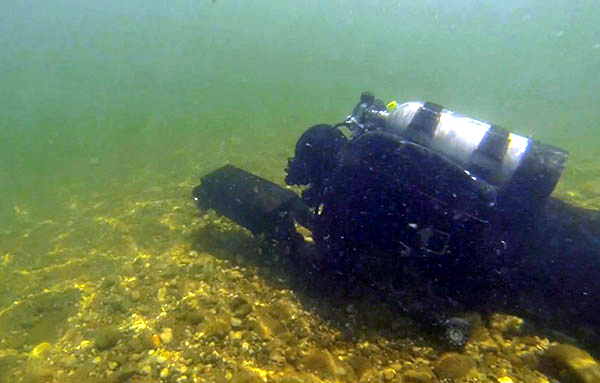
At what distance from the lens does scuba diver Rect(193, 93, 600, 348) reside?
5.47m

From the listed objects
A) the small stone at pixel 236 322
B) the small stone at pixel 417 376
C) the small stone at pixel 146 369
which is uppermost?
the small stone at pixel 417 376

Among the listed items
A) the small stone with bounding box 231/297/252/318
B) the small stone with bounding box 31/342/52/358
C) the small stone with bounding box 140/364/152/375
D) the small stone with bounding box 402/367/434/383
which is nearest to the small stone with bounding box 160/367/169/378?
the small stone with bounding box 140/364/152/375

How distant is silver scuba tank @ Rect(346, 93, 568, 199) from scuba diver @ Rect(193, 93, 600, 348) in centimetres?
1

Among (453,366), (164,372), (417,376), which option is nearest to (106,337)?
(164,372)

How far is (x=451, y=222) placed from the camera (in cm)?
541

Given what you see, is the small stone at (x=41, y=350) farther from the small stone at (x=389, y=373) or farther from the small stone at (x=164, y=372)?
the small stone at (x=389, y=373)

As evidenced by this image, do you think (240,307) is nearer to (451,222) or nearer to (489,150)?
(451,222)

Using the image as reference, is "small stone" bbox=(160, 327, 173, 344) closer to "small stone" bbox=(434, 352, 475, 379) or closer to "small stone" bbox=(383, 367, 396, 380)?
"small stone" bbox=(383, 367, 396, 380)

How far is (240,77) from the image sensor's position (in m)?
47.7

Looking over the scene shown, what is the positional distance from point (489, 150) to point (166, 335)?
503cm

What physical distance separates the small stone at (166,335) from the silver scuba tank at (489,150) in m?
4.33

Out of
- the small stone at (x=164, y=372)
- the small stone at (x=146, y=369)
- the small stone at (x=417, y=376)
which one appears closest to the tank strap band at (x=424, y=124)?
the small stone at (x=417, y=376)

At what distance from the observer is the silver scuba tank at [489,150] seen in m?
5.56

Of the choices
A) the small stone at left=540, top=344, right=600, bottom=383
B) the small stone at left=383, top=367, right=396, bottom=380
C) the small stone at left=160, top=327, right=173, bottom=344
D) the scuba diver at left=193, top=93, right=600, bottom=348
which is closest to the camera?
the small stone at left=540, top=344, right=600, bottom=383
